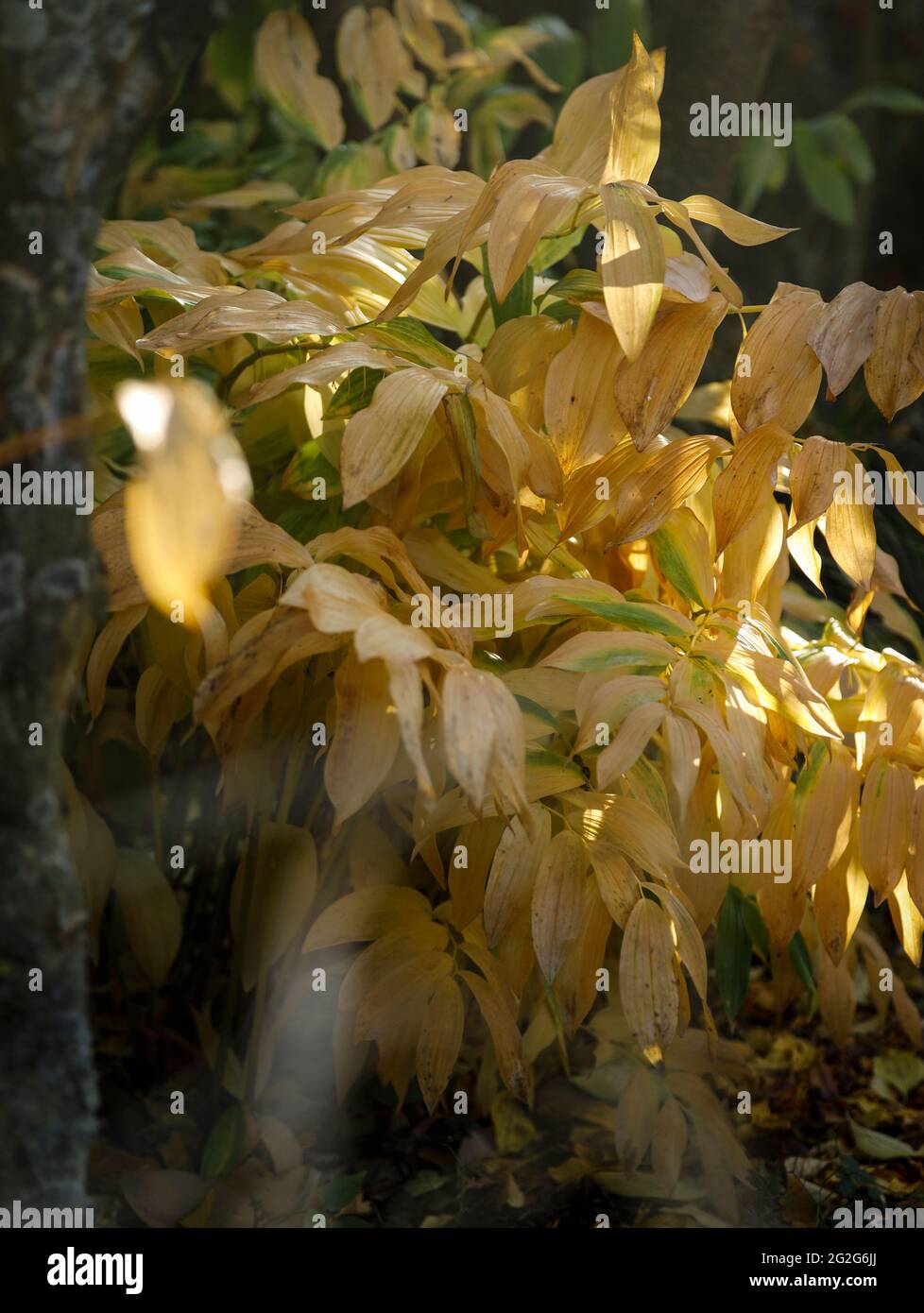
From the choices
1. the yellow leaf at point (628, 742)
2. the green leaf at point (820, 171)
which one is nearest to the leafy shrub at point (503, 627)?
the yellow leaf at point (628, 742)

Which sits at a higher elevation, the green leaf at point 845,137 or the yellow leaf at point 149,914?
the green leaf at point 845,137

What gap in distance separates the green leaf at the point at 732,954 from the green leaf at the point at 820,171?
1.24 meters

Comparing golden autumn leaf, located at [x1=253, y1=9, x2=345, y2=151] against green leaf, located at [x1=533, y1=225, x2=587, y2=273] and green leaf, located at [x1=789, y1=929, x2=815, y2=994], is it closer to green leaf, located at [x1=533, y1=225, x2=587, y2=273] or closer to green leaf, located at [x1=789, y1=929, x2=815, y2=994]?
green leaf, located at [x1=533, y1=225, x2=587, y2=273]

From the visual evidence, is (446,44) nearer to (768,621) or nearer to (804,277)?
(804,277)

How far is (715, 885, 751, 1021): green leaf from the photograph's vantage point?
98 centimetres

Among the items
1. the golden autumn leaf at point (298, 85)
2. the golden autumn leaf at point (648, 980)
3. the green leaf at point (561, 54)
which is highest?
the green leaf at point (561, 54)

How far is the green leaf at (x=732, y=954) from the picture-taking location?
0.98 metres

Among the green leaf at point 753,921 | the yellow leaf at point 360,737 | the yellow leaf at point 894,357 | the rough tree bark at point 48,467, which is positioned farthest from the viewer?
the green leaf at point 753,921

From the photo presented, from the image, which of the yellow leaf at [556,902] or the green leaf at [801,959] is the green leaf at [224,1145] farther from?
the green leaf at [801,959]

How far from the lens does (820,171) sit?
1777 mm
